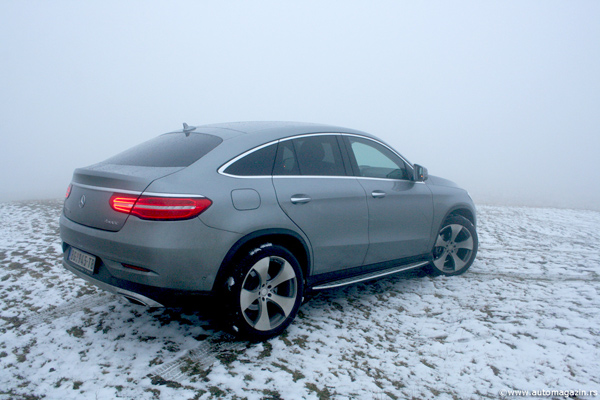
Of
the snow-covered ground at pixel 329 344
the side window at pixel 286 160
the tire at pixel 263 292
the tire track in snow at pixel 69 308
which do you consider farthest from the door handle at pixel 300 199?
the tire track in snow at pixel 69 308

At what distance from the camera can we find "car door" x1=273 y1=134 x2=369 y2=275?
10.9 ft

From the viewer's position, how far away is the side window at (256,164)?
10.1 ft

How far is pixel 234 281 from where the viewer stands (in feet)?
9.55

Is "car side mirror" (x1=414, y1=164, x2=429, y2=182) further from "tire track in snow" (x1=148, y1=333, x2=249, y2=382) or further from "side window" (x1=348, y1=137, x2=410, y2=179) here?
"tire track in snow" (x1=148, y1=333, x2=249, y2=382)

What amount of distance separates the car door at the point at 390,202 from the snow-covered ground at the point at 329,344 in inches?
20.9

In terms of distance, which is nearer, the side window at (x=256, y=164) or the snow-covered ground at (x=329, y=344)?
the snow-covered ground at (x=329, y=344)

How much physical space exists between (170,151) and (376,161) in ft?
6.75

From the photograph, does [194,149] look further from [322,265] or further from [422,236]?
[422,236]

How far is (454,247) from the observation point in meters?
5.01

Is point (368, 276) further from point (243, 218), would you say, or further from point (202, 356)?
point (202, 356)

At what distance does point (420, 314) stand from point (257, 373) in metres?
1.78

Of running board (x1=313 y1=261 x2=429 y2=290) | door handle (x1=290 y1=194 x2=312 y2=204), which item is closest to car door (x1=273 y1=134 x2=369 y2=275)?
door handle (x1=290 y1=194 x2=312 y2=204)

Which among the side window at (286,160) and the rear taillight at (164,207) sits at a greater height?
the side window at (286,160)

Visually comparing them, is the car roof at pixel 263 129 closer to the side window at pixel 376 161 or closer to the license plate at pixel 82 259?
the side window at pixel 376 161
